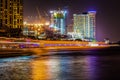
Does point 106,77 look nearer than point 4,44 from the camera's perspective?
Yes

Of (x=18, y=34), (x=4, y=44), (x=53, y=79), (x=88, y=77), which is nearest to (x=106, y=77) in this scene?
(x=88, y=77)

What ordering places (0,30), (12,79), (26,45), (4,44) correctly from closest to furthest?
(12,79), (4,44), (26,45), (0,30)

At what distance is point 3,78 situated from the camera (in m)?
35.6

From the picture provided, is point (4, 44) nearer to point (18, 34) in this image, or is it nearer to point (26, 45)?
point (26, 45)

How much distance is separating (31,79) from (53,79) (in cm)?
208

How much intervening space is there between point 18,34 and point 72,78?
160 metres

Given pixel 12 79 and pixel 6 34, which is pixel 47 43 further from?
pixel 12 79

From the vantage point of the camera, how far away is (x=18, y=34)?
639 ft

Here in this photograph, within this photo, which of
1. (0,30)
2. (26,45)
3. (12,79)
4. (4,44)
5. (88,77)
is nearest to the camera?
(12,79)

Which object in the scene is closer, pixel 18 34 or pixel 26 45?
pixel 26 45

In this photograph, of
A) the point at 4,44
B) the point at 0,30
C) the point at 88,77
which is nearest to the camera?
the point at 88,77

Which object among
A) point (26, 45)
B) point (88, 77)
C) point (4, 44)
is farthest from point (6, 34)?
point (88, 77)

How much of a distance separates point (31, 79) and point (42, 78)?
1.32 meters

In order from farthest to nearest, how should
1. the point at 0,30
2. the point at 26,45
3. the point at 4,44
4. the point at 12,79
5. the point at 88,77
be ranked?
the point at 0,30 < the point at 26,45 < the point at 4,44 < the point at 88,77 < the point at 12,79
